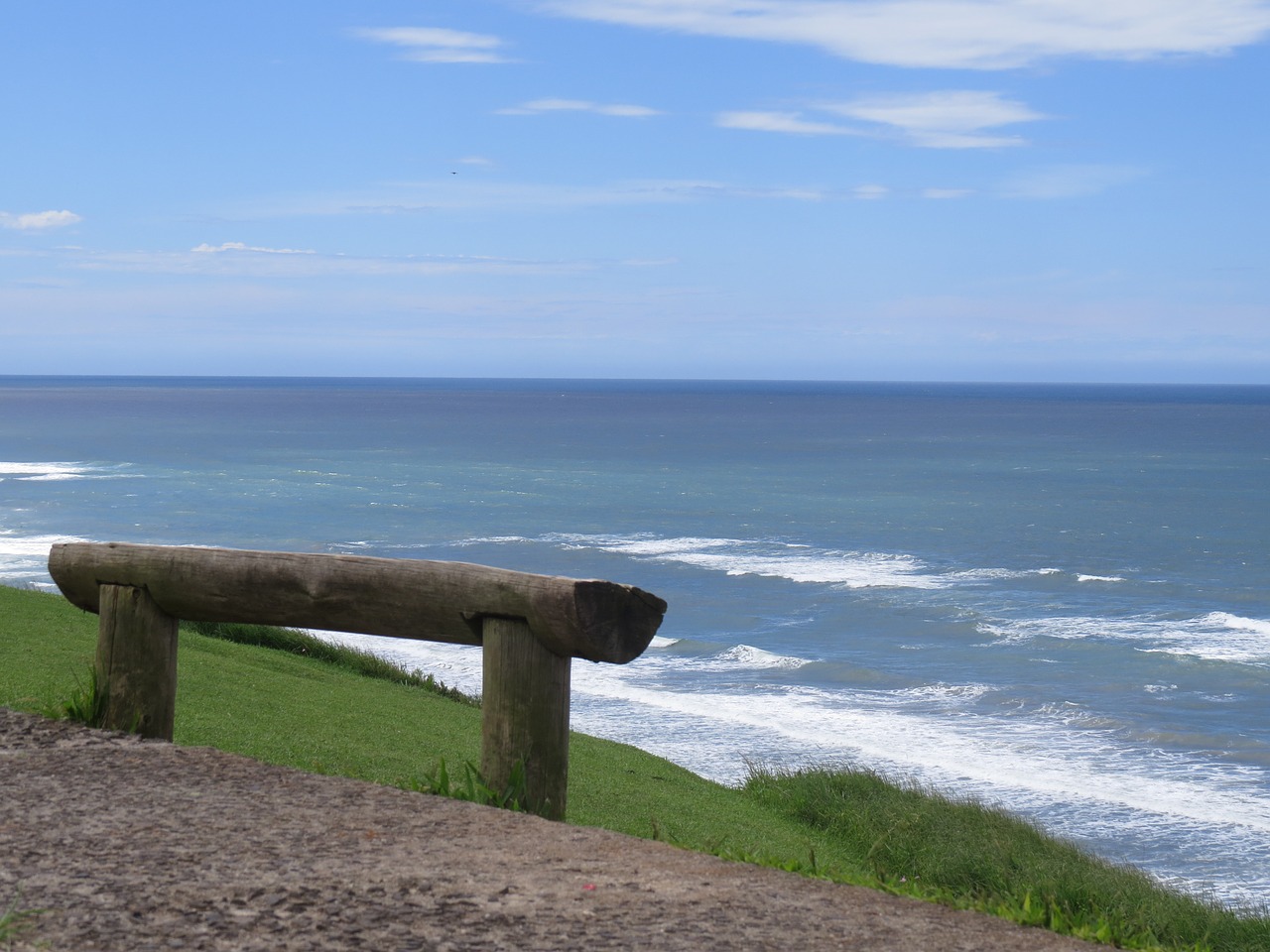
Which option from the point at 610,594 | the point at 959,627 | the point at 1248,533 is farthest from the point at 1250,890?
the point at 1248,533

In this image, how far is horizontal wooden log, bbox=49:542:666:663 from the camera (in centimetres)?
548

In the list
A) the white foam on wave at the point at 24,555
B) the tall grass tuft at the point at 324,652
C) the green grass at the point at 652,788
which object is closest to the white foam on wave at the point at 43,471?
the white foam on wave at the point at 24,555

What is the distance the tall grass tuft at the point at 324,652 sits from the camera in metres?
16.7

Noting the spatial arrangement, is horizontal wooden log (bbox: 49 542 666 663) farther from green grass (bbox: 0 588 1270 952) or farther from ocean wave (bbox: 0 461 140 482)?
ocean wave (bbox: 0 461 140 482)

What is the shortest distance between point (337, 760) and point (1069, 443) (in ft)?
409

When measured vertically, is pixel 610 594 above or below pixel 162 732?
above

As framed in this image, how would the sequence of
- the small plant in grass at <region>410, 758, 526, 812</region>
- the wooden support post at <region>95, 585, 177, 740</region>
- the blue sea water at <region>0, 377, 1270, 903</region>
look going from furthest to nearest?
the blue sea water at <region>0, 377, 1270, 903</region>
the wooden support post at <region>95, 585, 177, 740</region>
the small plant in grass at <region>410, 758, 526, 812</region>

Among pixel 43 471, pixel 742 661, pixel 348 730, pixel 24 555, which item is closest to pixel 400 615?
pixel 348 730

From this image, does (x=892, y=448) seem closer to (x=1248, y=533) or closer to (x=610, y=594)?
(x=1248, y=533)

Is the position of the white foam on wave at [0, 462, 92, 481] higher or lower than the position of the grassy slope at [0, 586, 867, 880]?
lower

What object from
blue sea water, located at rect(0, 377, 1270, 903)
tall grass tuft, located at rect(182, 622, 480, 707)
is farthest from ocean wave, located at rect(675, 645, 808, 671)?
tall grass tuft, located at rect(182, 622, 480, 707)

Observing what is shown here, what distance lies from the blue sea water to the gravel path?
1169 centimetres

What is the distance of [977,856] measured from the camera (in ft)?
39.4

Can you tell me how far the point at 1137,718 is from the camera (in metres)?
23.2
